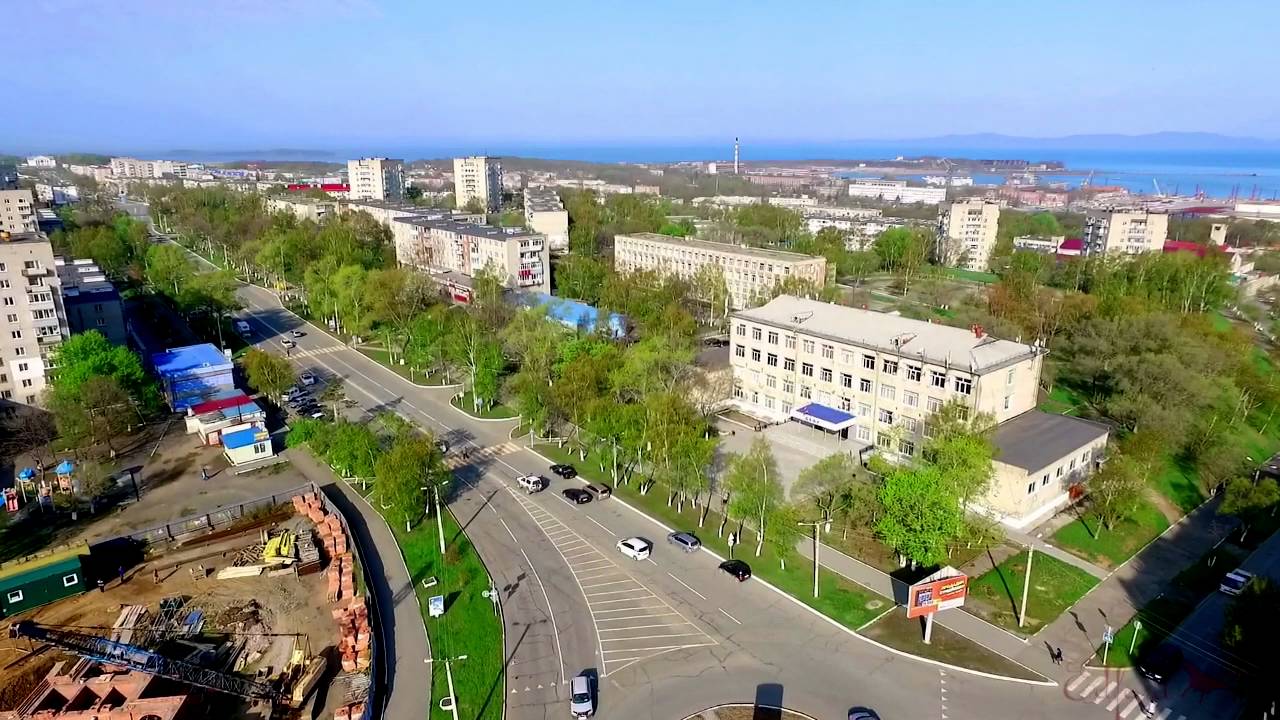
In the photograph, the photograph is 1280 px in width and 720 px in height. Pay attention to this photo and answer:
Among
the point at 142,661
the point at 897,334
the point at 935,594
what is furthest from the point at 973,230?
the point at 142,661

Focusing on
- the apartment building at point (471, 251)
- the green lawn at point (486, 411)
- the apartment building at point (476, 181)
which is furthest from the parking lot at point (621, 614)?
the apartment building at point (476, 181)

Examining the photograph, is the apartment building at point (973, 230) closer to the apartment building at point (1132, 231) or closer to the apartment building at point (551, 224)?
the apartment building at point (1132, 231)

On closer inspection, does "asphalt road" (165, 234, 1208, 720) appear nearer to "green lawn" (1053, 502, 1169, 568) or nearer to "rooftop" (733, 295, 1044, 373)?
"green lawn" (1053, 502, 1169, 568)

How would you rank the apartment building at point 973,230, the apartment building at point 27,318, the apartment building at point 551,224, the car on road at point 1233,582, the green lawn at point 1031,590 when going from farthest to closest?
the apartment building at point 973,230, the apartment building at point 551,224, the apartment building at point 27,318, the car on road at point 1233,582, the green lawn at point 1031,590

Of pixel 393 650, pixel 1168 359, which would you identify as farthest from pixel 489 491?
pixel 1168 359

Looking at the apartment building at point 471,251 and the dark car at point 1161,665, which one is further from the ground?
the apartment building at point 471,251

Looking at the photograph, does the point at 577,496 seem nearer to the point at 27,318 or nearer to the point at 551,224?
the point at 27,318
